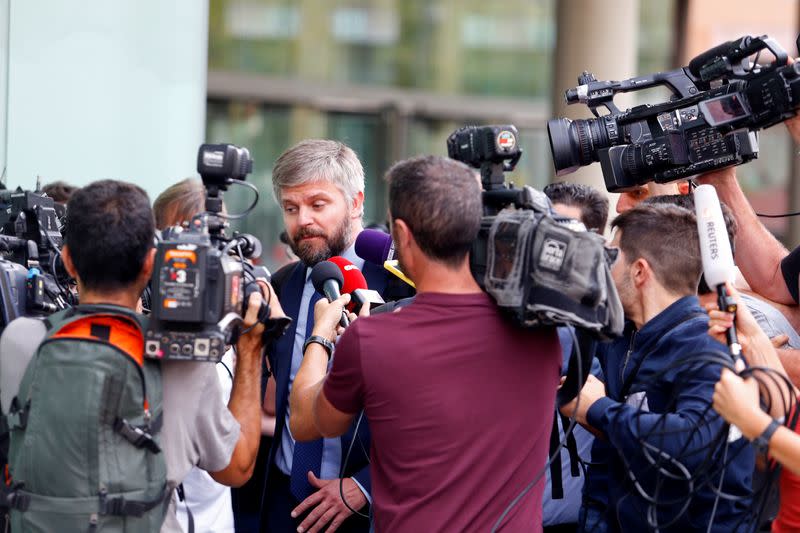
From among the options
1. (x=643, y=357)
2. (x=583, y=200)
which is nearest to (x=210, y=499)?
(x=643, y=357)

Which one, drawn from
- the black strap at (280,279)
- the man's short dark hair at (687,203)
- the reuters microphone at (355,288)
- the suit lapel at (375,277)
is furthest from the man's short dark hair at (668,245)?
the black strap at (280,279)

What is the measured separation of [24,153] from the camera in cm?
616

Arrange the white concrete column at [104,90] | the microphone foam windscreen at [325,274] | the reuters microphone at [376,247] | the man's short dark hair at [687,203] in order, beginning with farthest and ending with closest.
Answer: the white concrete column at [104,90] < the reuters microphone at [376,247] < the man's short dark hair at [687,203] < the microphone foam windscreen at [325,274]

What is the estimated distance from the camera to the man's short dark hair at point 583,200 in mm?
4684

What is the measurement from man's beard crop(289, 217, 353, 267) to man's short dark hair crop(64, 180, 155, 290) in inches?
47.1

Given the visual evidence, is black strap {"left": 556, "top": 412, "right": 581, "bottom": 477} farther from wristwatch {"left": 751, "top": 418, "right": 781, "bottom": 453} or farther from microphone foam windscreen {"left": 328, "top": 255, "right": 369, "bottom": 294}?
wristwatch {"left": 751, "top": 418, "right": 781, "bottom": 453}

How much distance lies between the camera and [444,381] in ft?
9.25

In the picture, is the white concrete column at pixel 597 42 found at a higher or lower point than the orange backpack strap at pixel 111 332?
higher

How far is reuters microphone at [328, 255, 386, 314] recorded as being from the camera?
351 cm

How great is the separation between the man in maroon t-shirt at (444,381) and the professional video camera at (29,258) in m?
0.97

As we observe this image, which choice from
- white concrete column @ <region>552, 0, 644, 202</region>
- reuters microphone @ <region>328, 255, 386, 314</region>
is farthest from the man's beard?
white concrete column @ <region>552, 0, 644, 202</region>

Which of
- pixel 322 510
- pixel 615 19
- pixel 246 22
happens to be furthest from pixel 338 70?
pixel 322 510

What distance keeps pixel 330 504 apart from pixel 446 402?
107cm

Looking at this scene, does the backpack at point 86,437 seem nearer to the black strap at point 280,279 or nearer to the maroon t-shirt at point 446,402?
the maroon t-shirt at point 446,402
